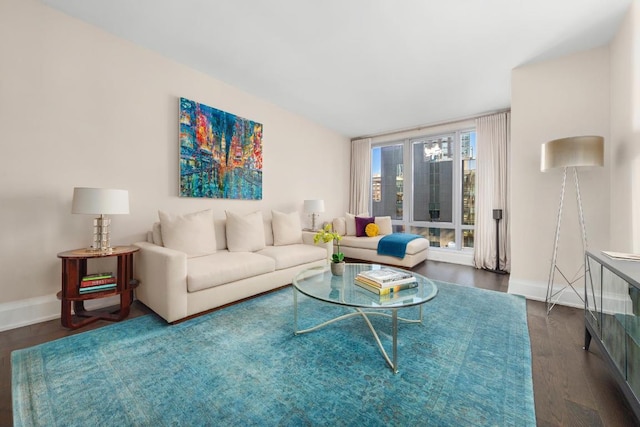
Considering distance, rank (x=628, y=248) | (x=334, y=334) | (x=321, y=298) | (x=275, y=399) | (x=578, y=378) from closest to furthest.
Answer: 1. (x=275, y=399)
2. (x=578, y=378)
3. (x=321, y=298)
4. (x=334, y=334)
5. (x=628, y=248)

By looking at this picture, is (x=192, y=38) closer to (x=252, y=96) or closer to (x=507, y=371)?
(x=252, y=96)

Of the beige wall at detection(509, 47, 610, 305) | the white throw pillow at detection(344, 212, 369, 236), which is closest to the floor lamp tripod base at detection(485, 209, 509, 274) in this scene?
the beige wall at detection(509, 47, 610, 305)

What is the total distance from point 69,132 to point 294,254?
2.49 metres

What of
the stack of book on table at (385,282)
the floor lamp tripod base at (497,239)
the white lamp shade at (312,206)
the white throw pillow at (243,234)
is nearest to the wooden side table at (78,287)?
the white throw pillow at (243,234)

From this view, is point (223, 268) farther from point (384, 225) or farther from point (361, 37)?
point (384, 225)

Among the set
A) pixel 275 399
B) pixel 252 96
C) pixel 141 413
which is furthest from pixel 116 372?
pixel 252 96

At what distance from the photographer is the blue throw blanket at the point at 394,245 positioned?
13.5 feet

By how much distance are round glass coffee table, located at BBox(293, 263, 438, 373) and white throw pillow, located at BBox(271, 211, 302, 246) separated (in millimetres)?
1374

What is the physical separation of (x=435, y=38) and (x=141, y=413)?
357 cm

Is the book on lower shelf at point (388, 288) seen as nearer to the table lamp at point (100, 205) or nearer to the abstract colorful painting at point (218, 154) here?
the table lamp at point (100, 205)

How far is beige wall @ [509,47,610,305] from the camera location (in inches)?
102

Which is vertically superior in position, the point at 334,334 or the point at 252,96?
the point at 252,96

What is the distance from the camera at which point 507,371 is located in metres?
1.54

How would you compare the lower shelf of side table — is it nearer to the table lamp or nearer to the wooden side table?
the wooden side table
